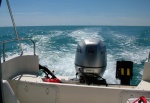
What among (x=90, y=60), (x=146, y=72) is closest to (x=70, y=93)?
(x=90, y=60)

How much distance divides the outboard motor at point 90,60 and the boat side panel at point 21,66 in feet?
2.64

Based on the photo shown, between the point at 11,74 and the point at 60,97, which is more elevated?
the point at 11,74

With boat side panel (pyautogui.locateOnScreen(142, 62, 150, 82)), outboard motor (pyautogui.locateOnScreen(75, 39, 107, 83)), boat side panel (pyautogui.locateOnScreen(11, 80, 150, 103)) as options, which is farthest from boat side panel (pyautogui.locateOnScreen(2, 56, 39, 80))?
boat side panel (pyautogui.locateOnScreen(142, 62, 150, 82))

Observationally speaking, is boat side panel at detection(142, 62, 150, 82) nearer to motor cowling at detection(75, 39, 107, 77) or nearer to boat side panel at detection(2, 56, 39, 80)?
motor cowling at detection(75, 39, 107, 77)

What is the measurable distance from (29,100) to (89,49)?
4.85 ft

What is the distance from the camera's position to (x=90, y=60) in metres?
4.01

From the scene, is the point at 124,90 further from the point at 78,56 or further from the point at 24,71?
the point at 24,71

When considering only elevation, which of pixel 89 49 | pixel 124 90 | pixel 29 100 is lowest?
pixel 29 100

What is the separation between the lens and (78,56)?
421cm

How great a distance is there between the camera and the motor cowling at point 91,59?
3992mm

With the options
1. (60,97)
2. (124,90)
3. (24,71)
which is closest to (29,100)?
(60,97)

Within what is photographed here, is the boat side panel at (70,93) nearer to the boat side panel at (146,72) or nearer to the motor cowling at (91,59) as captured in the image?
the boat side panel at (146,72)

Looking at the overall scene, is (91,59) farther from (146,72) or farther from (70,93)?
(70,93)

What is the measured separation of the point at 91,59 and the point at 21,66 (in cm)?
122
